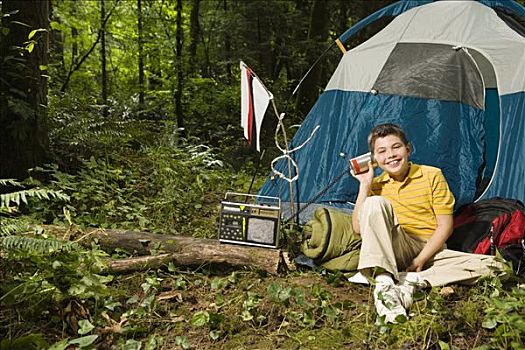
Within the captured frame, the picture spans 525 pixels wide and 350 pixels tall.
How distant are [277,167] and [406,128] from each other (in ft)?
3.62

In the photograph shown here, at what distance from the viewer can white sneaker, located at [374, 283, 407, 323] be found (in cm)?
250

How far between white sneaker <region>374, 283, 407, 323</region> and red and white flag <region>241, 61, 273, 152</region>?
4.49ft

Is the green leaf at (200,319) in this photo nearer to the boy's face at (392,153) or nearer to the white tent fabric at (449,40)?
the boy's face at (392,153)

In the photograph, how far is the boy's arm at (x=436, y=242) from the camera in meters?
2.98

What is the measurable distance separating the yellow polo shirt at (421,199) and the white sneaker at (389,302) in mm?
580

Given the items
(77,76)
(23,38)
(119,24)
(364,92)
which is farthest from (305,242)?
(119,24)

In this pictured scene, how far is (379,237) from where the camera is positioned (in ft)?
9.16

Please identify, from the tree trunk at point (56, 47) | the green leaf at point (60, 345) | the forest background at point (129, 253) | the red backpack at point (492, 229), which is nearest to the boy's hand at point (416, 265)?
the forest background at point (129, 253)

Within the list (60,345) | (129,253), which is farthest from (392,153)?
(60,345)

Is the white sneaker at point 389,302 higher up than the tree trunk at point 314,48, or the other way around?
the tree trunk at point 314,48

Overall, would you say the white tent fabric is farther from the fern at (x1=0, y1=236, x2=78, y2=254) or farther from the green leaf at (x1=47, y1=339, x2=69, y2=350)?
the green leaf at (x1=47, y1=339, x2=69, y2=350)

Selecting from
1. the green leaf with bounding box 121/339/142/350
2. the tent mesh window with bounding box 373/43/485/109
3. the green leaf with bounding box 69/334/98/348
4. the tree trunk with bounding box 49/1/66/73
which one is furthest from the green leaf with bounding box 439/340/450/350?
the tree trunk with bounding box 49/1/66/73

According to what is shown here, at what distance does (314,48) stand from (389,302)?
671 centimetres

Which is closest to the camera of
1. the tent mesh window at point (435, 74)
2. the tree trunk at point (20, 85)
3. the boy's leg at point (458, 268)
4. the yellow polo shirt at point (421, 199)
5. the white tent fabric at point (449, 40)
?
the boy's leg at point (458, 268)
